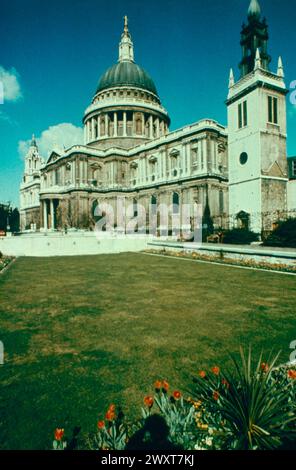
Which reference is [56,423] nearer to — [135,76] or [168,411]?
[168,411]

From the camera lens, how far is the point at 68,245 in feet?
87.9

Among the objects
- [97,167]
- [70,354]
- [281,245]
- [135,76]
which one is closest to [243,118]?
[281,245]

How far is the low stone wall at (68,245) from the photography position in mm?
25125

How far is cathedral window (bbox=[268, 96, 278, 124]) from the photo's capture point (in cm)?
2964

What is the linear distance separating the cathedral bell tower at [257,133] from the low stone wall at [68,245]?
11527 mm

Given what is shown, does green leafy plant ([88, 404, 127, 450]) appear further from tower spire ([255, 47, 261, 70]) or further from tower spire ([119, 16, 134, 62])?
tower spire ([119, 16, 134, 62])

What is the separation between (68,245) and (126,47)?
58.8m

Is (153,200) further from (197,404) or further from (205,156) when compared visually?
(197,404)

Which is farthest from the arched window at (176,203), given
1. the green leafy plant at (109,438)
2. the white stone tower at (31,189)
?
the white stone tower at (31,189)

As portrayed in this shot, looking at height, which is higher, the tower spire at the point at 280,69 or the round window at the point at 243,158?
the tower spire at the point at 280,69

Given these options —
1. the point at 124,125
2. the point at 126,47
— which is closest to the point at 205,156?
the point at 124,125

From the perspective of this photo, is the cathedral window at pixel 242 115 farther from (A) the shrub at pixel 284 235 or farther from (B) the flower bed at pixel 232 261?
(B) the flower bed at pixel 232 261

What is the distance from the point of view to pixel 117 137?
5541cm

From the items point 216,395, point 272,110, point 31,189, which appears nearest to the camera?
point 216,395
